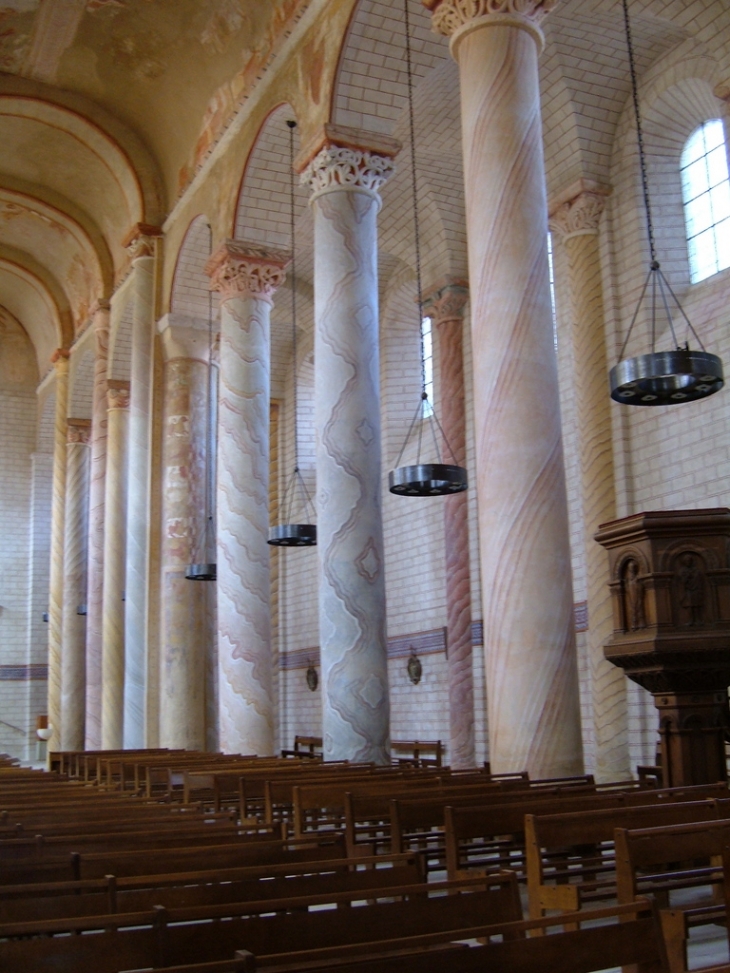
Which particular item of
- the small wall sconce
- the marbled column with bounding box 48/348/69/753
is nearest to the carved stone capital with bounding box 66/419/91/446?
the marbled column with bounding box 48/348/69/753

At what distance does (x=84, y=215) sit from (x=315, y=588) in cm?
867

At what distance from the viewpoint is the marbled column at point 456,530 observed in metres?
14.5

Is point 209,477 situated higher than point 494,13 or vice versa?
point 494,13

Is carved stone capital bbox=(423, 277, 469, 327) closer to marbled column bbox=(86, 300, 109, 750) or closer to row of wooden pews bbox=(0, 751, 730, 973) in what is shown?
marbled column bbox=(86, 300, 109, 750)

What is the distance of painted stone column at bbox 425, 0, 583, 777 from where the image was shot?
277 inches

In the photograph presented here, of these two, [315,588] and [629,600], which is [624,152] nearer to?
[629,600]

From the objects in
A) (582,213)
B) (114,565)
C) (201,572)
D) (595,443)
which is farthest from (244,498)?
(114,565)

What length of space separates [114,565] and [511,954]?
658 inches

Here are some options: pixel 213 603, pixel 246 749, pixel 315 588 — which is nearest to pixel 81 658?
pixel 315 588

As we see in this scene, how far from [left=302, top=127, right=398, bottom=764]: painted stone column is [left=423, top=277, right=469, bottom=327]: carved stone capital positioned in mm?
4591

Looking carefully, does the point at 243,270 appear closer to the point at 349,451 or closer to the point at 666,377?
the point at 349,451

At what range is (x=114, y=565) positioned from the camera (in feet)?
60.0

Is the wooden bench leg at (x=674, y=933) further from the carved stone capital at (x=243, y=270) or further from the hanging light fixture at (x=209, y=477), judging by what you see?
the hanging light fixture at (x=209, y=477)

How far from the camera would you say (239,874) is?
11.2 ft
